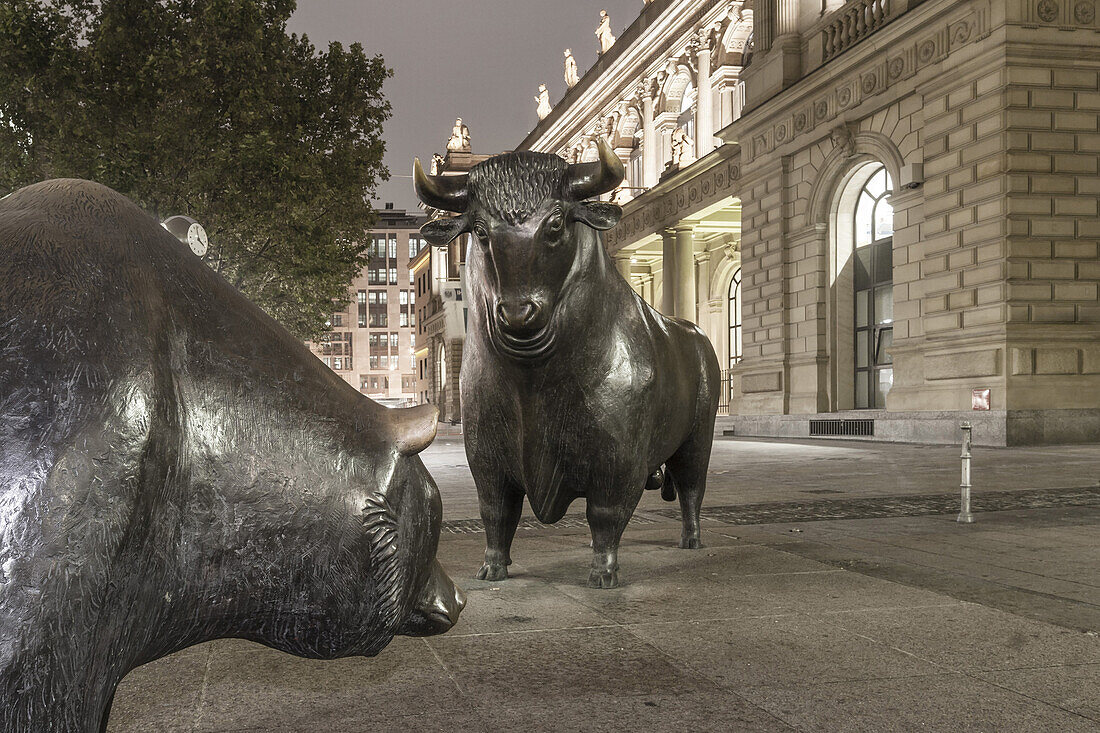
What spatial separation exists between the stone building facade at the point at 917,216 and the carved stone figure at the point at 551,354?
13.3 metres

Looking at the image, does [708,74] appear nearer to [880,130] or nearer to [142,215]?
[880,130]

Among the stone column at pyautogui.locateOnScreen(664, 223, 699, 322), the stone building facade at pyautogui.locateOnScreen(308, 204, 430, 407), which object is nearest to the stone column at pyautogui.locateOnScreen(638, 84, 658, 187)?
the stone column at pyautogui.locateOnScreen(664, 223, 699, 322)

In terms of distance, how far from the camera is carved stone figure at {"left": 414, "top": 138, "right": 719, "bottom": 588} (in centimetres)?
379

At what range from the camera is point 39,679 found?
113 cm

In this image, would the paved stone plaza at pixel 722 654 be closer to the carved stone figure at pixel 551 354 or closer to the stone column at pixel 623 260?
the carved stone figure at pixel 551 354

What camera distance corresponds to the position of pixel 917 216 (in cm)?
1820

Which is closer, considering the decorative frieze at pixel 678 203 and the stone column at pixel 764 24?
the stone column at pixel 764 24

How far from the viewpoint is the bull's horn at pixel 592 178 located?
3826mm

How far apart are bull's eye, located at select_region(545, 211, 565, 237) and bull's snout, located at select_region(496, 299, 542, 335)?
0.32 meters

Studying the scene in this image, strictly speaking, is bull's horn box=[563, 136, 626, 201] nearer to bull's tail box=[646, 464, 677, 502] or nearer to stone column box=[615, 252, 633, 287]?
bull's tail box=[646, 464, 677, 502]

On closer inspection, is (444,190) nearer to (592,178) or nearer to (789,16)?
(592,178)

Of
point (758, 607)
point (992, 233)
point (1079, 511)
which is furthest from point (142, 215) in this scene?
point (992, 233)

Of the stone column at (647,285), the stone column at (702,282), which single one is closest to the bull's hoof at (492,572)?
the stone column at (702,282)

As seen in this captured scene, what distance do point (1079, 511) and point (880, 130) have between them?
13853 mm
